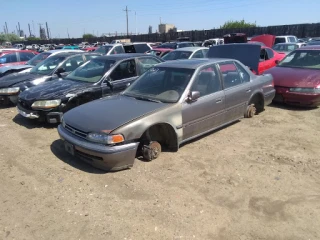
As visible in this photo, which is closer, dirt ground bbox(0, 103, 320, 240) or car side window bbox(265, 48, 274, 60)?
dirt ground bbox(0, 103, 320, 240)

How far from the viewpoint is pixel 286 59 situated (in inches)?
333

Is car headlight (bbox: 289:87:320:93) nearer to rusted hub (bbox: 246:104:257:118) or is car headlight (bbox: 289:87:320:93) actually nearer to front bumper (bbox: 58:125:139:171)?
rusted hub (bbox: 246:104:257:118)

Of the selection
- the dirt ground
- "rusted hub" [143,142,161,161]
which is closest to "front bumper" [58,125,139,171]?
the dirt ground

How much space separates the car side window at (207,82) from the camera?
4.75m

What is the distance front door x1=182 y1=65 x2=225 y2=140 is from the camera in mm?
4543

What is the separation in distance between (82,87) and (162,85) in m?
2.17

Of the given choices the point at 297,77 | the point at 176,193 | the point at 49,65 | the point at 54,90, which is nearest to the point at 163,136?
the point at 176,193

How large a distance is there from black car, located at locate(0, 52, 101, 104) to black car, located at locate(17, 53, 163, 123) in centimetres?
124

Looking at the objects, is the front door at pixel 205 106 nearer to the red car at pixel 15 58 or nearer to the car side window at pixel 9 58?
the red car at pixel 15 58

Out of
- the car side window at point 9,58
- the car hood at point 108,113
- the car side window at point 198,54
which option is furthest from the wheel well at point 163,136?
the car side window at point 9,58

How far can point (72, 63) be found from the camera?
8398mm

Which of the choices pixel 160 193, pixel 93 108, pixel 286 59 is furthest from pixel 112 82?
pixel 286 59

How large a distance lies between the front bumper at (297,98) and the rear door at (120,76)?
12.6 ft

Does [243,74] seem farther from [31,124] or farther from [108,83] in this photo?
[31,124]
